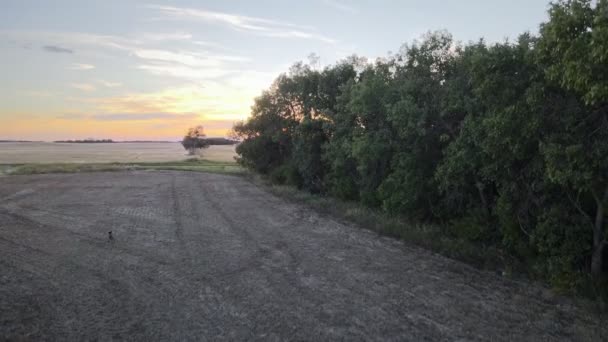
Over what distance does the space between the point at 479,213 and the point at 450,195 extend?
4.42 feet

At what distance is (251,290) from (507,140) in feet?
26.5

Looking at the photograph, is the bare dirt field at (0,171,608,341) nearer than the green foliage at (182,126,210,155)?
Yes

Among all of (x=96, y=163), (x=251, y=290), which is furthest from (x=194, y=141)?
(x=251, y=290)

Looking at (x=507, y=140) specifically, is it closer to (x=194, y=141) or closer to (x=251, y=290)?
(x=251, y=290)

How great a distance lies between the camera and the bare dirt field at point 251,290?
7.52 meters

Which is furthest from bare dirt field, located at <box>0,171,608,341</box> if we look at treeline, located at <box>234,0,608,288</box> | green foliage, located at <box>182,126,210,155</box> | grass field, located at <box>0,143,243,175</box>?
green foliage, located at <box>182,126,210,155</box>

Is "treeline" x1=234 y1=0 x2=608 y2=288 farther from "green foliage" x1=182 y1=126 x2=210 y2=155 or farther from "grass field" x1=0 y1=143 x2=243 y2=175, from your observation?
"green foliage" x1=182 y1=126 x2=210 y2=155

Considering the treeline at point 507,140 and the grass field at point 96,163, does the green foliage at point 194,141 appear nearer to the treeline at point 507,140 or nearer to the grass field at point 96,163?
the grass field at point 96,163

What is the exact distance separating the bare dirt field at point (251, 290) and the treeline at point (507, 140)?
1968mm

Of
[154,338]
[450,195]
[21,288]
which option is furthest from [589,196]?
[21,288]

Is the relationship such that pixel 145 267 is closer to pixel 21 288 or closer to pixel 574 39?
pixel 21 288

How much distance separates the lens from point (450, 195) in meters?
14.9

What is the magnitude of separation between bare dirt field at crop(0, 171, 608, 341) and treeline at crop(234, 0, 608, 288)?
1.97 m

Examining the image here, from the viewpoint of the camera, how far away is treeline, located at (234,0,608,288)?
827cm
